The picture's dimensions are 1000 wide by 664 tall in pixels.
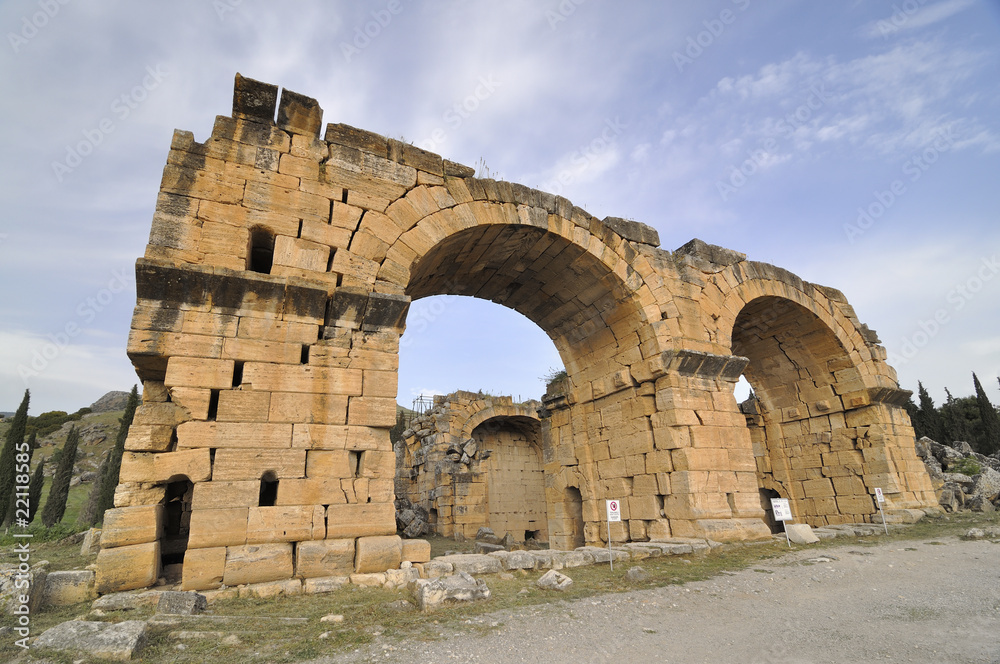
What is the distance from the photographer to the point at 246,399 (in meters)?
5.76

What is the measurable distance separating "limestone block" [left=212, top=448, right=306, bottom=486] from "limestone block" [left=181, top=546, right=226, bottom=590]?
73cm

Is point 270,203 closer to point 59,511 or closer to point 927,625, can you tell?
point 927,625

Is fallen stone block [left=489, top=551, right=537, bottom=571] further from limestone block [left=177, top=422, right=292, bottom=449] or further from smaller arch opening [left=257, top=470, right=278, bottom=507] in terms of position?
limestone block [left=177, top=422, right=292, bottom=449]

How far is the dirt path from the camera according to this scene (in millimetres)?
3486

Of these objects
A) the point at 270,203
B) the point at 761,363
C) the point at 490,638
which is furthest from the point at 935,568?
the point at 270,203

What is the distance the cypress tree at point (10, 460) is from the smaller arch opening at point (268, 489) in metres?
18.0

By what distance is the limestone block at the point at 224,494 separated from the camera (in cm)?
523

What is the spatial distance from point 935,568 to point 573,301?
6.79 meters

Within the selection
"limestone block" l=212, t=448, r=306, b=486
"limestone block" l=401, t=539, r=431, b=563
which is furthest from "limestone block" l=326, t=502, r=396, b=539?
"limestone block" l=212, t=448, r=306, b=486

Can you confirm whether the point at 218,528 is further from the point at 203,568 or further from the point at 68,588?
the point at 68,588

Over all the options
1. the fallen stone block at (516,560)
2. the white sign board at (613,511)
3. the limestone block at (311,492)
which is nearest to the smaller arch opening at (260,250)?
the limestone block at (311,492)

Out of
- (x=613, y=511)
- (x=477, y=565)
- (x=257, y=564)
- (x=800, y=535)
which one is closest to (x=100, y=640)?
(x=257, y=564)

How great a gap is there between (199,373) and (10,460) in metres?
20.4

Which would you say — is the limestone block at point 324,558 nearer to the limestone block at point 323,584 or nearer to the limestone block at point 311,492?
the limestone block at point 323,584
